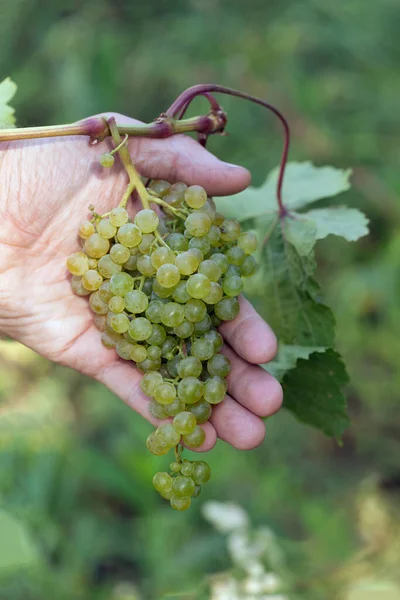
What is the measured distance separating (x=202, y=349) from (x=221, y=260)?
14 cm

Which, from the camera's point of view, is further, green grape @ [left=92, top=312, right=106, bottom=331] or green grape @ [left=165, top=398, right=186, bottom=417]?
green grape @ [left=92, top=312, right=106, bottom=331]

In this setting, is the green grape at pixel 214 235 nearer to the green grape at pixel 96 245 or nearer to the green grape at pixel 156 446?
the green grape at pixel 96 245

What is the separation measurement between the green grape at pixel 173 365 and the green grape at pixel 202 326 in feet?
0.16

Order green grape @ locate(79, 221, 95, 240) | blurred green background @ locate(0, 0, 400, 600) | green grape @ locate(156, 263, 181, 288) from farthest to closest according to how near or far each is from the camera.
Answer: blurred green background @ locate(0, 0, 400, 600), green grape @ locate(79, 221, 95, 240), green grape @ locate(156, 263, 181, 288)

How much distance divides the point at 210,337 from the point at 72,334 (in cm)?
29

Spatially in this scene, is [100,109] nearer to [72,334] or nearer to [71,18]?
[71,18]

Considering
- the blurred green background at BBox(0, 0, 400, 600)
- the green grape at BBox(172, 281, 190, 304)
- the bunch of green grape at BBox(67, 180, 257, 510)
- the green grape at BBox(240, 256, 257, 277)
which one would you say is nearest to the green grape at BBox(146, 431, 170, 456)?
the bunch of green grape at BBox(67, 180, 257, 510)

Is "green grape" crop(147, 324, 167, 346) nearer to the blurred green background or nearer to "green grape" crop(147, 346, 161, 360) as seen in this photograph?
"green grape" crop(147, 346, 161, 360)

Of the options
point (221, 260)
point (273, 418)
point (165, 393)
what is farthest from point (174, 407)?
Result: point (273, 418)

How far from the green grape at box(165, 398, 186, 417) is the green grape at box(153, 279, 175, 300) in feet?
0.51

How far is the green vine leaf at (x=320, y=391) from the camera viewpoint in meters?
1.13

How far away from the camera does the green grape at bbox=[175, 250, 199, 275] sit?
0.98 m

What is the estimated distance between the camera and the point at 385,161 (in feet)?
10.8

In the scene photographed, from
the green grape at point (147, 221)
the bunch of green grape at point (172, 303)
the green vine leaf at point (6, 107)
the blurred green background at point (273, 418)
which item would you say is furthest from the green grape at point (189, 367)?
the blurred green background at point (273, 418)
